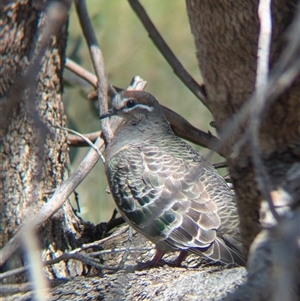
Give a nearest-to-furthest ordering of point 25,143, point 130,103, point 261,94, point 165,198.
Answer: point 261,94 < point 25,143 < point 165,198 < point 130,103

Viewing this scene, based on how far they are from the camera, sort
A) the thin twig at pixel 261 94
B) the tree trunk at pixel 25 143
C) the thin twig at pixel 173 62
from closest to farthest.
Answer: the thin twig at pixel 261 94, the tree trunk at pixel 25 143, the thin twig at pixel 173 62

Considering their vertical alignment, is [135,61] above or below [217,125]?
above

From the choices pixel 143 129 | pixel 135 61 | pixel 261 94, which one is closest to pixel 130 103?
pixel 143 129

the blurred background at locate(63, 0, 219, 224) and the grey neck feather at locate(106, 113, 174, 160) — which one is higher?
the blurred background at locate(63, 0, 219, 224)

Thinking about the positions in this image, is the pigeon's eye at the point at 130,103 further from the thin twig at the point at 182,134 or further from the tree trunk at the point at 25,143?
the tree trunk at the point at 25,143

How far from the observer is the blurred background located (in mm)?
7730

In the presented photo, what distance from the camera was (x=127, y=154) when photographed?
4625mm

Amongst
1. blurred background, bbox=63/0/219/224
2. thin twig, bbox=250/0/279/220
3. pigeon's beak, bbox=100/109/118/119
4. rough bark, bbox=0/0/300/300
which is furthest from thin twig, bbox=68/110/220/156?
thin twig, bbox=250/0/279/220

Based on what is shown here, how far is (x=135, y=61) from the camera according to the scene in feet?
29.2

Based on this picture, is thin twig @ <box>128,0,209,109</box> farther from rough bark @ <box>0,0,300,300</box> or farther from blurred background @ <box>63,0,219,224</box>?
blurred background @ <box>63,0,219,224</box>

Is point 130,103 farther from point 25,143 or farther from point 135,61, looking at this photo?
point 135,61

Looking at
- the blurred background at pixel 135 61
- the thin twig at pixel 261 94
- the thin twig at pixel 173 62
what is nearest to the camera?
the thin twig at pixel 261 94

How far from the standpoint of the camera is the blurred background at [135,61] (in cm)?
773

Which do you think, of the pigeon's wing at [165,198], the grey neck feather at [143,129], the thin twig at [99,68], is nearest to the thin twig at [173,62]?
the grey neck feather at [143,129]
